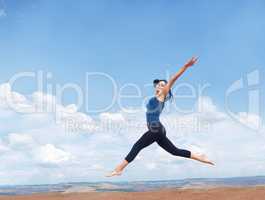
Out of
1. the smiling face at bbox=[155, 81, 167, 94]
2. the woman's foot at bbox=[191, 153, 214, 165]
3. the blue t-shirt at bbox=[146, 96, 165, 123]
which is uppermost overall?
the smiling face at bbox=[155, 81, 167, 94]

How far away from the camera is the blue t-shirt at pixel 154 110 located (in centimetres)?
1160

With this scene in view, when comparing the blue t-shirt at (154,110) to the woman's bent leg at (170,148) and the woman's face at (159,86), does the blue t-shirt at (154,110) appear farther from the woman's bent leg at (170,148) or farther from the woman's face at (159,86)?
the woman's bent leg at (170,148)

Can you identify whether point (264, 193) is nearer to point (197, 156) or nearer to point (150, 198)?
point (150, 198)

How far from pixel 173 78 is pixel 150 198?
34.3 feet

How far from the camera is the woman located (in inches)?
456

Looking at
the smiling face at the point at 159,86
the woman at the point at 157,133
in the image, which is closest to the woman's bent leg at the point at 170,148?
the woman at the point at 157,133

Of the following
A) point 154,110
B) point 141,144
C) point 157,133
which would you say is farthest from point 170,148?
point 154,110

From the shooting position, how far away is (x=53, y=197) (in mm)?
22656

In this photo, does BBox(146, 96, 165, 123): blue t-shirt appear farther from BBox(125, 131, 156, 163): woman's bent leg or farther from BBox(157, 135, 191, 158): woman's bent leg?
BBox(157, 135, 191, 158): woman's bent leg

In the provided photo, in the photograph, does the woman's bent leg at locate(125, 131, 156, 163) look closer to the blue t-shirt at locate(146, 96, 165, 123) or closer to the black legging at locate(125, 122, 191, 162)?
the black legging at locate(125, 122, 191, 162)

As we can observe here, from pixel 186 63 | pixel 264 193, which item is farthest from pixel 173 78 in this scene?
pixel 264 193

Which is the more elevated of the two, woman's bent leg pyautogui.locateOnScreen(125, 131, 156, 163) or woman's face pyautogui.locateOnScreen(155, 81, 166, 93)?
woman's face pyautogui.locateOnScreen(155, 81, 166, 93)

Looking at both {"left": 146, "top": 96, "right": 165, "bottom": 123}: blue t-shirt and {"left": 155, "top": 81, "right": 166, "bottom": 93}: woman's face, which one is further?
{"left": 155, "top": 81, "right": 166, "bottom": 93}: woman's face

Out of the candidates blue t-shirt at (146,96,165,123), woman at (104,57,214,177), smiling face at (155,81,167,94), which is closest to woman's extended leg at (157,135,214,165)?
woman at (104,57,214,177)
